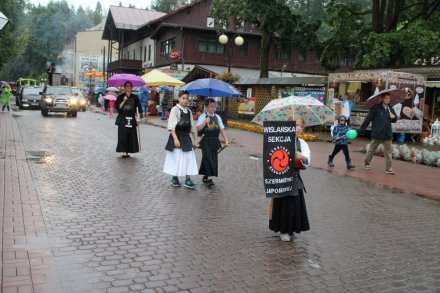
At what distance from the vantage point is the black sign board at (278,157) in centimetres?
554

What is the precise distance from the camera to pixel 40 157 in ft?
37.5

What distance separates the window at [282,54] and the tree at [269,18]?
1203cm

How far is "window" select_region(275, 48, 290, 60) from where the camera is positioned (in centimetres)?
4372

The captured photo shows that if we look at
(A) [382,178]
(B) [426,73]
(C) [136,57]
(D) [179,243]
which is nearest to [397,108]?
(B) [426,73]

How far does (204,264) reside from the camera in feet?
15.8

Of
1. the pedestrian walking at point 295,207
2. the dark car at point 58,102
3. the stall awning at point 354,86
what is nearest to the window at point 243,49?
the dark car at point 58,102

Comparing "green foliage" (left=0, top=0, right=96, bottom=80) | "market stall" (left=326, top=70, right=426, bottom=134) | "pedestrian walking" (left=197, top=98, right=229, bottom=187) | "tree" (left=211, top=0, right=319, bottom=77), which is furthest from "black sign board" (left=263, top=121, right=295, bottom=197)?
"green foliage" (left=0, top=0, right=96, bottom=80)

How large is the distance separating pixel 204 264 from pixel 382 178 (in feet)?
23.5

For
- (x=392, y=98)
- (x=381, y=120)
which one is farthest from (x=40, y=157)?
(x=392, y=98)

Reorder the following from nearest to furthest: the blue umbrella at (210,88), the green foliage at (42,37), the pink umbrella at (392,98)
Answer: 1. the blue umbrella at (210,88)
2. the pink umbrella at (392,98)
3. the green foliage at (42,37)

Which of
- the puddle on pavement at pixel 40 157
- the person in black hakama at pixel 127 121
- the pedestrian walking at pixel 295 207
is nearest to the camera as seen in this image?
the pedestrian walking at pixel 295 207

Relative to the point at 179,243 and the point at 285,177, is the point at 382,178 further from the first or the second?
the point at 179,243

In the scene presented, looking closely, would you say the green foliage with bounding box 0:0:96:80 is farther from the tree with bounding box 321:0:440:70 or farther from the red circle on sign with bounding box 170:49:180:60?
the tree with bounding box 321:0:440:70

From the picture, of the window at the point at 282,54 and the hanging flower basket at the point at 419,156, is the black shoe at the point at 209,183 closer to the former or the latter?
the hanging flower basket at the point at 419,156
